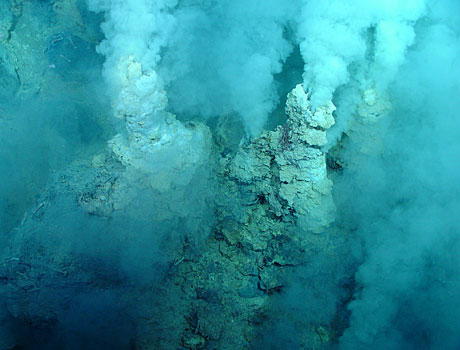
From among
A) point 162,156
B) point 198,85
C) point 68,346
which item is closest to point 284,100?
point 198,85

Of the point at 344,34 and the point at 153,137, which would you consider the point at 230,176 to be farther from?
the point at 344,34

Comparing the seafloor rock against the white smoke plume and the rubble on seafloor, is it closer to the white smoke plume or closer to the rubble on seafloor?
the rubble on seafloor

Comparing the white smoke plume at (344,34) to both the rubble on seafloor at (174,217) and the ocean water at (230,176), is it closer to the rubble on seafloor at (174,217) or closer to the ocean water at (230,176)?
the ocean water at (230,176)

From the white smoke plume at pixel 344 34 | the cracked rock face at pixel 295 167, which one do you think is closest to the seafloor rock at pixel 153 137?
the cracked rock face at pixel 295 167

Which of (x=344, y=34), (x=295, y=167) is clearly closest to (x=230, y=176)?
(x=295, y=167)

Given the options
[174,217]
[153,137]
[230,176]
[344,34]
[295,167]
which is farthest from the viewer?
[230,176]

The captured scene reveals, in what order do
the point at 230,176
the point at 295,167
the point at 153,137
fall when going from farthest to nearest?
the point at 230,176 → the point at 295,167 → the point at 153,137

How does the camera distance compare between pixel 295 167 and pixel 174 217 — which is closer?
pixel 295 167

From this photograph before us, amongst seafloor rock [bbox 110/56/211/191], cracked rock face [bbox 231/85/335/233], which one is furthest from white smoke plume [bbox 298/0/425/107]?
seafloor rock [bbox 110/56/211/191]

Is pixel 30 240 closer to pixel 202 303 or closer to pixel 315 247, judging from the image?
pixel 202 303
